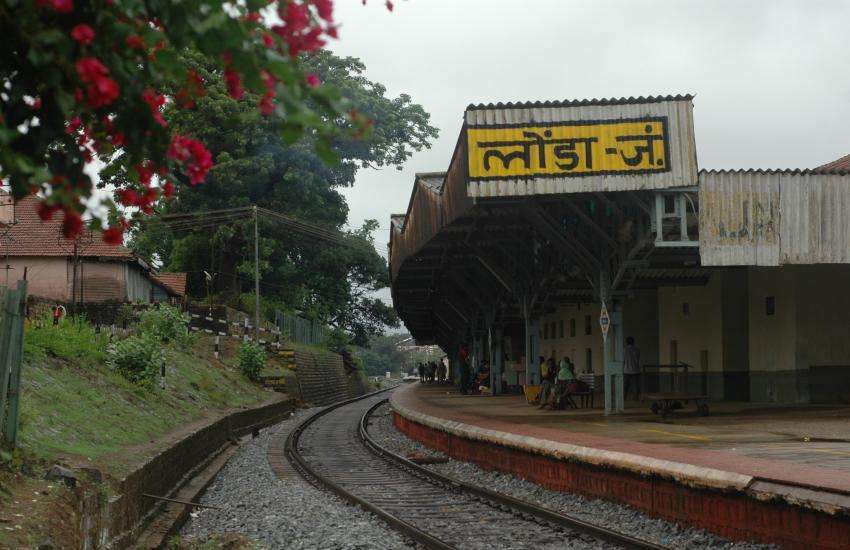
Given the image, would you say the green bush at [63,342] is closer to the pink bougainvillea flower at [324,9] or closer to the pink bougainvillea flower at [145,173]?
the pink bougainvillea flower at [145,173]

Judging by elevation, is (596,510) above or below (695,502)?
below

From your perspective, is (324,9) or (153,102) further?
(153,102)

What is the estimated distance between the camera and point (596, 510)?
11414 mm

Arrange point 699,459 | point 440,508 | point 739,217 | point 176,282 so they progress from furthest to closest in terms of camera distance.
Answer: point 176,282 → point 739,217 → point 440,508 → point 699,459

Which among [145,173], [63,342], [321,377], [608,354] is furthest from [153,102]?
[321,377]

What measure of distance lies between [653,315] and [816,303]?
1038 centimetres

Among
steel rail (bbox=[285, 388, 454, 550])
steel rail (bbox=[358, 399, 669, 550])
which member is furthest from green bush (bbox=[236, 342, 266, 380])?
steel rail (bbox=[358, 399, 669, 550])

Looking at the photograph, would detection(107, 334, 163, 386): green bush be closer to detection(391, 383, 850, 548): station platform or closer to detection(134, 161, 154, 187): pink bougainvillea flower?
detection(391, 383, 850, 548): station platform

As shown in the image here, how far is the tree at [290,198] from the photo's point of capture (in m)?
50.1

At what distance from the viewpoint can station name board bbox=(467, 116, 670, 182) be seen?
1798cm

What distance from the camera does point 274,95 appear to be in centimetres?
351

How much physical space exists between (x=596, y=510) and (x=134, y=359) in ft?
35.6

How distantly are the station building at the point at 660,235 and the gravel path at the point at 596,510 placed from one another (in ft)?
17.3

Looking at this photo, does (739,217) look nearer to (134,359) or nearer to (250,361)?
(134,359)
